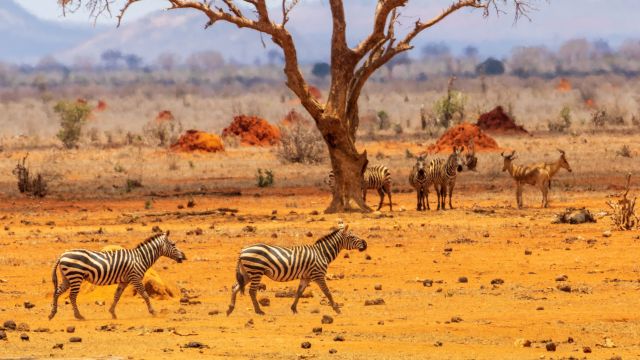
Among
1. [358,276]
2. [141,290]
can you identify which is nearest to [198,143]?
[358,276]

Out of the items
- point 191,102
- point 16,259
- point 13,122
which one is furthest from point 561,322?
point 191,102

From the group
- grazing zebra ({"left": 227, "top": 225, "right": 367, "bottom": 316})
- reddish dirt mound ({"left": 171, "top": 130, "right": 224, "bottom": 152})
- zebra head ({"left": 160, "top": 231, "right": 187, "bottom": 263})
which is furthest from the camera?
reddish dirt mound ({"left": 171, "top": 130, "right": 224, "bottom": 152})

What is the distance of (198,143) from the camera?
47.3 m

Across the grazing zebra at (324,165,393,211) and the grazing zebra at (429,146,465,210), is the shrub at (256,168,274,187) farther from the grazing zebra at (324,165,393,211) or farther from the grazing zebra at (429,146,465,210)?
the grazing zebra at (429,146,465,210)

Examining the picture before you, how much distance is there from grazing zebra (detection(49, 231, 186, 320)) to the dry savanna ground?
0.30 meters

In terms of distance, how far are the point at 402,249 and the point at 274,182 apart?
16370 mm

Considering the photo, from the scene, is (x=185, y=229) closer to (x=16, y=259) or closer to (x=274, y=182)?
(x=16, y=259)

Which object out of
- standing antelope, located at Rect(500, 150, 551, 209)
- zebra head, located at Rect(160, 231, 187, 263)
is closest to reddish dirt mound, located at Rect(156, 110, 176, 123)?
standing antelope, located at Rect(500, 150, 551, 209)

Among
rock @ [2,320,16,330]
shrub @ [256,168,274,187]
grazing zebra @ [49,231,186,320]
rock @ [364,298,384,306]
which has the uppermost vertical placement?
shrub @ [256,168,274,187]

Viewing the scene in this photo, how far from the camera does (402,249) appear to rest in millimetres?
21062

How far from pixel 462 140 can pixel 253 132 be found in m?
10.8

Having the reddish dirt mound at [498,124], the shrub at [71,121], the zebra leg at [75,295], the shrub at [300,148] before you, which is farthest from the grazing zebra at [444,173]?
the reddish dirt mound at [498,124]

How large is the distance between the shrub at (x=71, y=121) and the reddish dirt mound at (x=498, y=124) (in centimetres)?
1588

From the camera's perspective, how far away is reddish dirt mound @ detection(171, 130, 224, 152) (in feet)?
155
